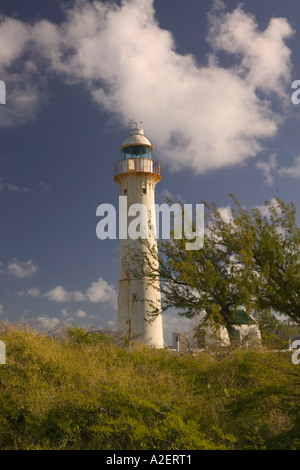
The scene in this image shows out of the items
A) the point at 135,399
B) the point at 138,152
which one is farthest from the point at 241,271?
the point at 138,152

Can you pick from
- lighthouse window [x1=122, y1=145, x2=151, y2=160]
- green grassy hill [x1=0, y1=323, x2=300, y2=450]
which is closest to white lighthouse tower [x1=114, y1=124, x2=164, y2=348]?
lighthouse window [x1=122, y1=145, x2=151, y2=160]

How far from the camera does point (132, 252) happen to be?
2230 centimetres

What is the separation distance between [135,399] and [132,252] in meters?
14.3

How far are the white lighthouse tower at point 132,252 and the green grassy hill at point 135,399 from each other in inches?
298

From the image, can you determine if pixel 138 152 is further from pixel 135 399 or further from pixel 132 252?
pixel 135 399

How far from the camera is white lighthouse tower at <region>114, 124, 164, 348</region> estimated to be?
21594 millimetres

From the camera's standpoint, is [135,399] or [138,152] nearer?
[135,399]

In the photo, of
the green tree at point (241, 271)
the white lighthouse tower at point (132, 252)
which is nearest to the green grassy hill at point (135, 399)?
the green tree at point (241, 271)

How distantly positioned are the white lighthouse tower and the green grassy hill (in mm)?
7574

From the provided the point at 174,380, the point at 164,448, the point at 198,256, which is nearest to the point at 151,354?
the point at 174,380

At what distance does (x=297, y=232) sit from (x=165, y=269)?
18.1ft

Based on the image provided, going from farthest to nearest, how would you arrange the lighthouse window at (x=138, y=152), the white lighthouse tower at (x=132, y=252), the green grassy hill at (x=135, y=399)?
1. the lighthouse window at (x=138, y=152)
2. the white lighthouse tower at (x=132, y=252)
3. the green grassy hill at (x=135, y=399)

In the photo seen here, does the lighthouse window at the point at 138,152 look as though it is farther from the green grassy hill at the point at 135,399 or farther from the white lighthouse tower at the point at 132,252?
the green grassy hill at the point at 135,399

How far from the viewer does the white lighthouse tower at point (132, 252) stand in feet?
70.8
